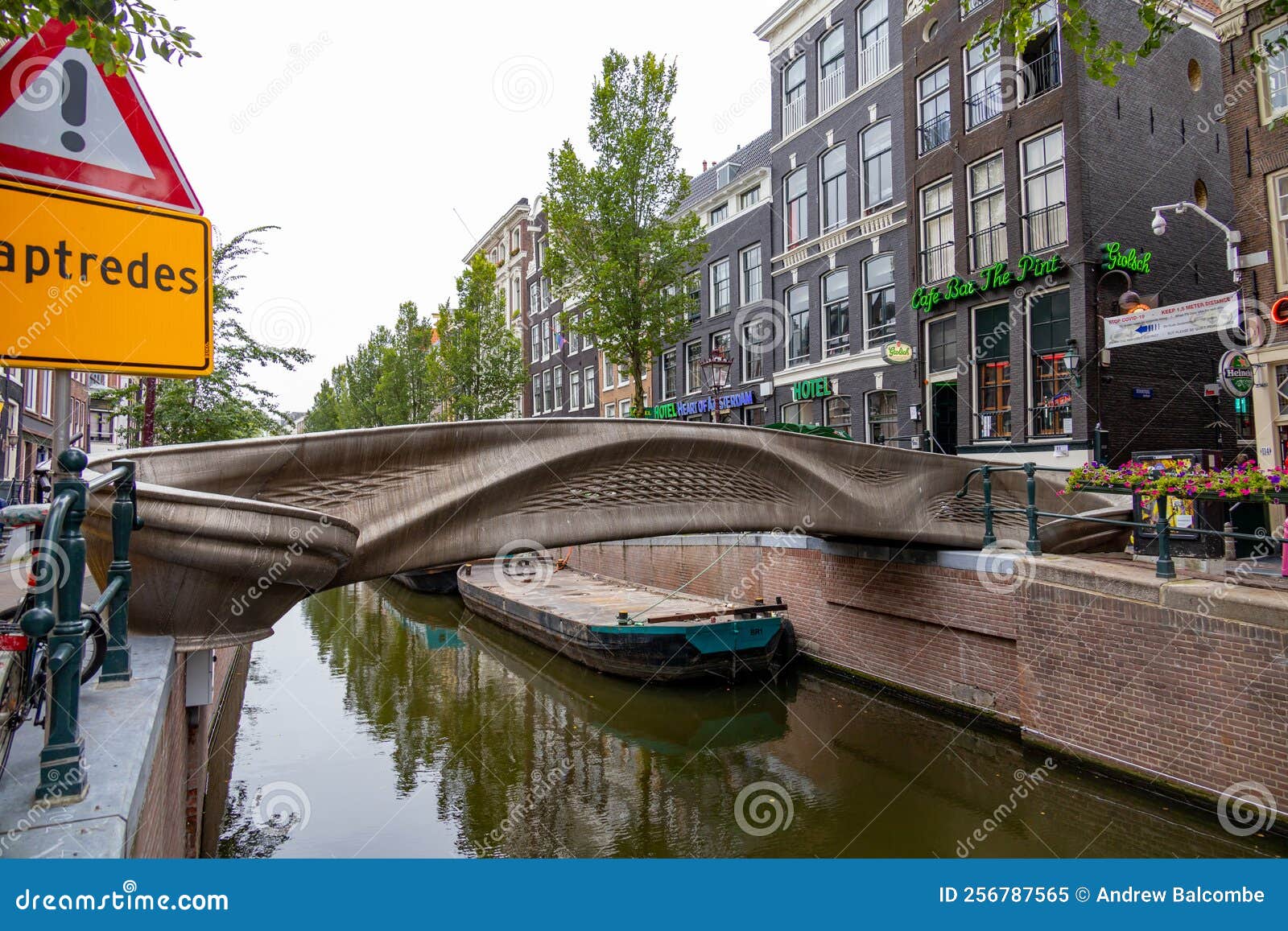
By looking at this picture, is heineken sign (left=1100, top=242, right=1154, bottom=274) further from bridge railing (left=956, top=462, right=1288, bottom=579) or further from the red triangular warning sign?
the red triangular warning sign

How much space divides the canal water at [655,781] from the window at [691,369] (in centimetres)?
1377

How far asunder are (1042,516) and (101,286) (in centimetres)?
992

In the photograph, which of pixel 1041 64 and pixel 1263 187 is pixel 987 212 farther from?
pixel 1263 187

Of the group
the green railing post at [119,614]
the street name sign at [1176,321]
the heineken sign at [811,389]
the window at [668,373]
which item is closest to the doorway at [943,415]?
the heineken sign at [811,389]

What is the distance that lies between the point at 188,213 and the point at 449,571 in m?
23.0

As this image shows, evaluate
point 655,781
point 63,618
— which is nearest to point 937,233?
point 655,781

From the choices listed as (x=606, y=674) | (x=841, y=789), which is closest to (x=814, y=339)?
(x=606, y=674)

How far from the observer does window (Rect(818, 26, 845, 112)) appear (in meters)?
20.1

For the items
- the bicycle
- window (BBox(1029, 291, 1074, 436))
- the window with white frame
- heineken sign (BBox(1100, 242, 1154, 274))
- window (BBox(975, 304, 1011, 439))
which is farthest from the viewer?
the window with white frame

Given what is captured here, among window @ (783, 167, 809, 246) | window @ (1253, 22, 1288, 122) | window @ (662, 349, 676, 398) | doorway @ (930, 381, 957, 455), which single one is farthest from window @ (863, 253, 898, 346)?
window @ (662, 349, 676, 398)

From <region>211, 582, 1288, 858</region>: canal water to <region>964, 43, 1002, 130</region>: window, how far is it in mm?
12360

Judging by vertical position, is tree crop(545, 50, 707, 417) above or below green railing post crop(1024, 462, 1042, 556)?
above

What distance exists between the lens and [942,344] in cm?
1728

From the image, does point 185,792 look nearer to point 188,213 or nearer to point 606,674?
point 188,213
